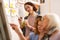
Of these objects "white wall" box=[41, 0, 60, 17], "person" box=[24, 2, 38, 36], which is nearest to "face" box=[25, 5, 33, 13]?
"person" box=[24, 2, 38, 36]

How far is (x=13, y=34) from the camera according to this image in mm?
1320

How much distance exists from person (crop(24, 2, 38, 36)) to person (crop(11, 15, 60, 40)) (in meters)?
0.04

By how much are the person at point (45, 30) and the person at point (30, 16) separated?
0.04 meters

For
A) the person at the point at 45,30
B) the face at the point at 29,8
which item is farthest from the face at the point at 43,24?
the face at the point at 29,8

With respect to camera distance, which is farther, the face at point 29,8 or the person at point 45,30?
the face at point 29,8

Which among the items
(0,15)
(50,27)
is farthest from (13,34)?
(0,15)

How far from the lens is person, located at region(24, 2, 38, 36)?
4.37 ft

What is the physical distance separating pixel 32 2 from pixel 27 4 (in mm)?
53

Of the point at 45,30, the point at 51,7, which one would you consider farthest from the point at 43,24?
the point at 51,7

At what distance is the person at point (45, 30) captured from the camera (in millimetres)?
1225

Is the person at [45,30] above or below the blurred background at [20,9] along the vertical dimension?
below

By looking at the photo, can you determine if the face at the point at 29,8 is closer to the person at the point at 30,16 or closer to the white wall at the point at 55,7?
the person at the point at 30,16

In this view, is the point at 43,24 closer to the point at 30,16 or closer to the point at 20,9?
the point at 30,16

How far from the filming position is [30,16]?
4.41ft
